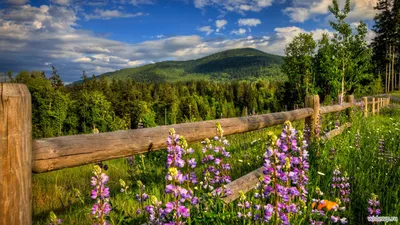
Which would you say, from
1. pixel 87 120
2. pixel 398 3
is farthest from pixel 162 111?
pixel 398 3

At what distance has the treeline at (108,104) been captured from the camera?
164 ft

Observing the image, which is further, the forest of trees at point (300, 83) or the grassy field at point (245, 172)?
the forest of trees at point (300, 83)

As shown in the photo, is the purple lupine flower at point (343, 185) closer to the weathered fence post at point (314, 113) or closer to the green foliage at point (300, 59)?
the weathered fence post at point (314, 113)

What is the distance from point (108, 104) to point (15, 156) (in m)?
61.5

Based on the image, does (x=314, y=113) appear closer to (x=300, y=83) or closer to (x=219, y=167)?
(x=219, y=167)

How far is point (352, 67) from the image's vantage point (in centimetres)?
2548

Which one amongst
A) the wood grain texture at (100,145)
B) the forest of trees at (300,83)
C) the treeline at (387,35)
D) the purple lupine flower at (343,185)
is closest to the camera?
the wood grain texture at (100,145)

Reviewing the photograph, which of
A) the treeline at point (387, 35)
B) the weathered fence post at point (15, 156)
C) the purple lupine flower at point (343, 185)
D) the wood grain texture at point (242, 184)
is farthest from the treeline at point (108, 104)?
the treeline at point (387, 35)

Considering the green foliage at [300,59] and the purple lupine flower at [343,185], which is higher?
the green foliage at [300,59]

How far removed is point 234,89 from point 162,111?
49.0 metres

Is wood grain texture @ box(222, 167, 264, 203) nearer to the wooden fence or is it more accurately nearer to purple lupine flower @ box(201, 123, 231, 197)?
purple lupine flower @ box(201, 123, 231, 197)

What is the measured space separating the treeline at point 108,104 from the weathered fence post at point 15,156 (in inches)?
240

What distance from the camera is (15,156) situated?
1786 millimetres

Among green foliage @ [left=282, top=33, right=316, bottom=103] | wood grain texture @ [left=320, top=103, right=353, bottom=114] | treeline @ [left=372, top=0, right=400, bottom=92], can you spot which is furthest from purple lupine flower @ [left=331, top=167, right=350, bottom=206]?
treeline @ [left=372, top=0, right=400, bottom=92]
